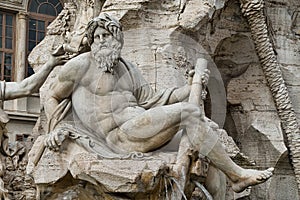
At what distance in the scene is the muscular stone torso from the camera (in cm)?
778

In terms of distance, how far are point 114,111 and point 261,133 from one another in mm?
3187

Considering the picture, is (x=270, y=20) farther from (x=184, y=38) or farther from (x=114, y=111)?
(x=114, y=111)

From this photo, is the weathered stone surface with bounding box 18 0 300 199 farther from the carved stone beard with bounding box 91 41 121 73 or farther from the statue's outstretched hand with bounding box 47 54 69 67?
the carved stone beard with bounding box 91 41 121 73

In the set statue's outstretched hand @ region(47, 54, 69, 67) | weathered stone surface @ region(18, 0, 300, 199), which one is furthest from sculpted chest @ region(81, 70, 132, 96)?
weathered stone surface @ region(18, 0, 300, 199)

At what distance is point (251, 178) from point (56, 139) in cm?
A: 186

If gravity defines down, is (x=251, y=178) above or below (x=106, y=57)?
below

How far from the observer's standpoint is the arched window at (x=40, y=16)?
731 inches

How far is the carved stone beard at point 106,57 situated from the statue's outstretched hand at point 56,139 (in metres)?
0.73

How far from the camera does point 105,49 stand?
309 inches

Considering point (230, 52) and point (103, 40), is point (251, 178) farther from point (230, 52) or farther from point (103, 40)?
point (230, 52)

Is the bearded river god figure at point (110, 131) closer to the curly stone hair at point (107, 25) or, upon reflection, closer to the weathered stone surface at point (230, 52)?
the curly stone hair at point (107, 25)

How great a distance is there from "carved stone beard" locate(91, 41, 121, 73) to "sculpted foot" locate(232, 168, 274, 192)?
63.5 inches

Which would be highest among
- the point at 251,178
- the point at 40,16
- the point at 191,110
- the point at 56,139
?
the point at 40,16

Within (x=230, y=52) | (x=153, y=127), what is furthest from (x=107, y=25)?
(x=230, y=52)
